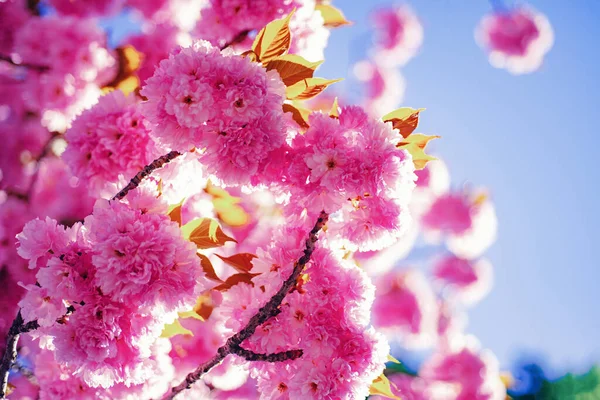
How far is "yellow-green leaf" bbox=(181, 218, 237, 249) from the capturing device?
1340 mm

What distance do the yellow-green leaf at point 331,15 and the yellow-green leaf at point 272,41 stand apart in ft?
3.12

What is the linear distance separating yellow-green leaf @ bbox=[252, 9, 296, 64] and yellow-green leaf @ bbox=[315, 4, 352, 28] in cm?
95

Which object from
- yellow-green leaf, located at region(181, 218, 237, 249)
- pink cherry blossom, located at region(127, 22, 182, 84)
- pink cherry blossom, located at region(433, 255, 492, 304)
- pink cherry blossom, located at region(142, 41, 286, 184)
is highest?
pink cherry blossom, located at region(433, 255, 492, 304)

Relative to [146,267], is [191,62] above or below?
above

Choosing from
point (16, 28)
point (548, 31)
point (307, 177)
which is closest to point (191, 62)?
point (307, 177)

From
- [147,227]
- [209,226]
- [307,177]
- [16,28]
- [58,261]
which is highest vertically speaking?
[16,28]

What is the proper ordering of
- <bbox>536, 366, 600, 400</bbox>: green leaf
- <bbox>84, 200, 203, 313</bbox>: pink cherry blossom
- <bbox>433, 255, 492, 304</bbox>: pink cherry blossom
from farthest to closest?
<bbox>536, 366, 600, 400</bbox>: green leaf < <bbox>433, 255, 492, 304</bbox>: pink cherry blossom < <bbox>84, 200, 203, 313</bbox>: pink cherry blossom

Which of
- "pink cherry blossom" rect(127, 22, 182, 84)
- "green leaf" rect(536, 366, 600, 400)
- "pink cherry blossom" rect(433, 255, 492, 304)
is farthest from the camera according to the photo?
"green leaf" rect(536, 366, 600, 400)

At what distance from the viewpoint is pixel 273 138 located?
44.9 inches

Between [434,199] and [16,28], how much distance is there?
4022mm

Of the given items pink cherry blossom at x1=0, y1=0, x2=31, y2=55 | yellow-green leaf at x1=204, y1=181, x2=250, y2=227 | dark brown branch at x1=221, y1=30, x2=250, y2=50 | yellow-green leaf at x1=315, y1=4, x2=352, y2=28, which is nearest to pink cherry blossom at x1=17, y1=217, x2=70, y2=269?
yellow-green leaf at x1=204, y1=181, x2=250, y2=227

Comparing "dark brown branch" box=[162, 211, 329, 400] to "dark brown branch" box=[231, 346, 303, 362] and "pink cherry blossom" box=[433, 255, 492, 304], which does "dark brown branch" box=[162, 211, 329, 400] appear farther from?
"pink cherry blossom" box=[433, 255, 492, 304]

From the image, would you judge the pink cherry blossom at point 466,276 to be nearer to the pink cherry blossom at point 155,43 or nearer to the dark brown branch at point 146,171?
the pink cherry blossom at point 155,43

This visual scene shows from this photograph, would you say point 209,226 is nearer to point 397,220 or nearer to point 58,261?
point 58,261
